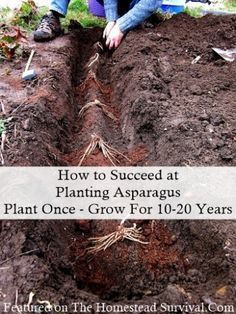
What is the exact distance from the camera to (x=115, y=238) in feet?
7.63

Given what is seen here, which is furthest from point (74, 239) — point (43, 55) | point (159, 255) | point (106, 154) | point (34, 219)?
point (43, 55)

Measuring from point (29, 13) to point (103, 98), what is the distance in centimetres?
182

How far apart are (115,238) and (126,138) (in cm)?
106

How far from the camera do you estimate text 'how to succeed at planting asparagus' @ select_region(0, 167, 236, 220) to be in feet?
7.59

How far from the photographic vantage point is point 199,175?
2480mm

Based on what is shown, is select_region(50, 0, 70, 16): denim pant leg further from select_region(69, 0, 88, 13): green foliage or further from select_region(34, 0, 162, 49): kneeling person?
select_region(69, 0, 88, 13): green foliage

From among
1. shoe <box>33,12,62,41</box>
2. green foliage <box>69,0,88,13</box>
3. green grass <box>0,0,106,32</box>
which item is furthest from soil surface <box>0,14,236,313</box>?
green foliage <box>69,0,88,13</box>

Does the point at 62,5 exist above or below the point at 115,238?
above

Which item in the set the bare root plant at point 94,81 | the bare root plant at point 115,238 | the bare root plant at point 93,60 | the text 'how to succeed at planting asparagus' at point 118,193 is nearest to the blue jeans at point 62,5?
the bare root plant at point 93,60

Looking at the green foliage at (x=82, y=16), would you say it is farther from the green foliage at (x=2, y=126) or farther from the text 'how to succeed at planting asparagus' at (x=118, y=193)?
the text 'how to succeed at planting asparagus' at (x=118, y=193)

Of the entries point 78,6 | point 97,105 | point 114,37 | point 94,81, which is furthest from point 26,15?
point 97,105

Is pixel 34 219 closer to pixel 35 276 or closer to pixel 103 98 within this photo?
pixel 35 276

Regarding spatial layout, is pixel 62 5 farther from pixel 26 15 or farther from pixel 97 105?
pixel 97 105

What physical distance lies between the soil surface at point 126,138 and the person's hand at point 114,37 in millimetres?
108
